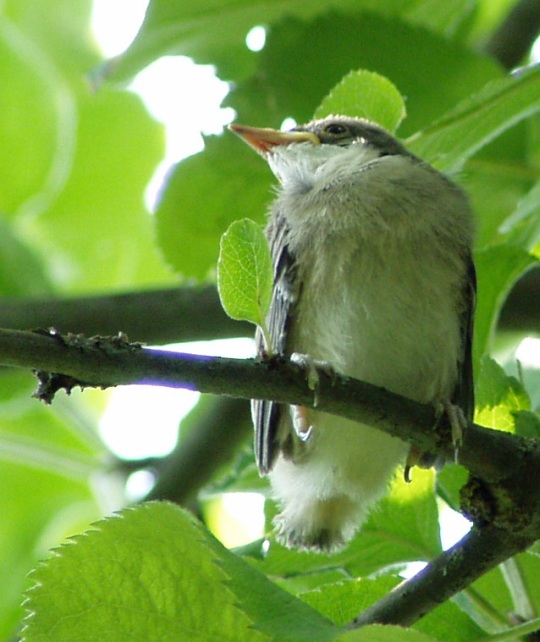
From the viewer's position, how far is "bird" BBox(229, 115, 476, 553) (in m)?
2.74

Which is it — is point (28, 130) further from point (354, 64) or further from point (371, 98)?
point (371, 98)

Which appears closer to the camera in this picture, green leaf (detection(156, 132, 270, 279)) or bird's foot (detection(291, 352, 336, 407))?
bird's foot (detection(291, 352, 336, 407))

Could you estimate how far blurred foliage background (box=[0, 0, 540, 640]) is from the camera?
2.60 m

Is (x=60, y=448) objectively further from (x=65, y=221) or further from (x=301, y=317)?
(x=301, y=317)

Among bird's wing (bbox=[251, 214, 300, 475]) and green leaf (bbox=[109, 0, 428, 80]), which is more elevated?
green leaf (bbox=[109, 0, 428, 80])

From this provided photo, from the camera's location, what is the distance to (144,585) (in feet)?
6.12

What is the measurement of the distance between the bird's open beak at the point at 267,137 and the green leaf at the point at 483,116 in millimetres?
A: 915

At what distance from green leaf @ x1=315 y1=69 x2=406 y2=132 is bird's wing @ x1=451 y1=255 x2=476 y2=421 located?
55 cm

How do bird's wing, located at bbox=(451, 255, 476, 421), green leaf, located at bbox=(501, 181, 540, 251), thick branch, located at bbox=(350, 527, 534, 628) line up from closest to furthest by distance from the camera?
1. thick branch, located at bbox=(350, 527, 534, 628)
2. green leaf, located at bbox=(501, 181, 540, 251)
3. bird's wing, located at bbox=(451, 255, 476, 421)

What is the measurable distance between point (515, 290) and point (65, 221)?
2073mm

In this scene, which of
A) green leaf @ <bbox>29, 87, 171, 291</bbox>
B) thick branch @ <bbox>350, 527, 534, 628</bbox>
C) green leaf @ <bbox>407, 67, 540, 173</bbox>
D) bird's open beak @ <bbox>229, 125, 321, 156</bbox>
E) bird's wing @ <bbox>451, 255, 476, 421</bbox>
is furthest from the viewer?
green leaf @ <bbox>29, 87, 171, 291</bbox>

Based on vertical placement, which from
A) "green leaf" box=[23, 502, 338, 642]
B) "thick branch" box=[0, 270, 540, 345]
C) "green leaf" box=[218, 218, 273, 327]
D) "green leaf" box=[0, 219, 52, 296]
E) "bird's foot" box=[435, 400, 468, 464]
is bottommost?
"green leaf" box=[23, 502, 338, 642]

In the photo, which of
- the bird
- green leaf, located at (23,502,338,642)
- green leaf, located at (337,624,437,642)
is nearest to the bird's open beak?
the bird

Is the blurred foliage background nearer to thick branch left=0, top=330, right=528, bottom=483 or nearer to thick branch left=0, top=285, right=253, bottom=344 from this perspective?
thick branch left=0, top=285, right=253, bottom=344
